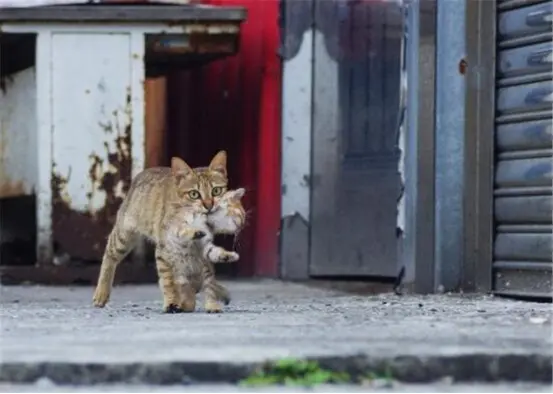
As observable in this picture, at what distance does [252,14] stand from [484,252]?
351 cm

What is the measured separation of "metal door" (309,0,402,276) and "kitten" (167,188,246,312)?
251 centimetres

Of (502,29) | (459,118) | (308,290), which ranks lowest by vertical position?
(308,290)

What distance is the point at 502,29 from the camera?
22.5 ft

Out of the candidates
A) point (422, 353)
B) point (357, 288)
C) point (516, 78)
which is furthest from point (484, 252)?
point (422, 353)

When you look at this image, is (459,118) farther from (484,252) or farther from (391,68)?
(391,68)

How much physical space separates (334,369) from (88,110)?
16.9 feet

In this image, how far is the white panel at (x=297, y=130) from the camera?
29.0 feet

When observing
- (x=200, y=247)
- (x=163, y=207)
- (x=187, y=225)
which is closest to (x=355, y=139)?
(x=163, y=207)

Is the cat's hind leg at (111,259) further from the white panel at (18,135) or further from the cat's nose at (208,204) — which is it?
the white panel at (18,135)

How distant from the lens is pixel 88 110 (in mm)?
8680

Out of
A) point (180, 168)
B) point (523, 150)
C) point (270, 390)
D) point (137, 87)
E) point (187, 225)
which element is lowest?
point (270, 390)

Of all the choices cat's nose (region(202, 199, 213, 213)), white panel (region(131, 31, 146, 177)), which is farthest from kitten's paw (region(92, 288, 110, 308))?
white panel (region(131, 31, 146, 177))

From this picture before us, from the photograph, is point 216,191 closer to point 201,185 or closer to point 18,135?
point 201,185

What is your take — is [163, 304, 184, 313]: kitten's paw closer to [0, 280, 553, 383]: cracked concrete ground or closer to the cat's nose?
[0, 280, 553, 383]: cracked concrete ground
